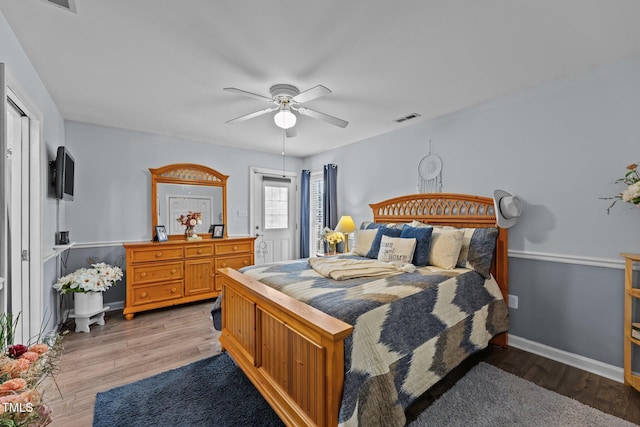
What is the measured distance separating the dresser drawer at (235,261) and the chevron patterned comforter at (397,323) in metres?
1.75

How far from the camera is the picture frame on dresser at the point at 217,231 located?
4.37 metres

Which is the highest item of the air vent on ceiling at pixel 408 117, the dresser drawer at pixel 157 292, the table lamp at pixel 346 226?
the air vent on ceiling at pixel 408 117

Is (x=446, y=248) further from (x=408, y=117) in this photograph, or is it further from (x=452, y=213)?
(x=408, y=117)

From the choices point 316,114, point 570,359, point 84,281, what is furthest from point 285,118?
point 570,359

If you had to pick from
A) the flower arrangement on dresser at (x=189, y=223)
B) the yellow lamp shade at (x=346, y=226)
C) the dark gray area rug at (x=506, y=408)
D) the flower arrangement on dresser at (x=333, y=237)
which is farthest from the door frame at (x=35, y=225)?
the yellow lamp shade at (x=346, y=226)

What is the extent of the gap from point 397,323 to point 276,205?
3920mm

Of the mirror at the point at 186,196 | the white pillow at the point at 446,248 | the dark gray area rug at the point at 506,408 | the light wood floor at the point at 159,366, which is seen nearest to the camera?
the dark gray area rug at the point at 506,408

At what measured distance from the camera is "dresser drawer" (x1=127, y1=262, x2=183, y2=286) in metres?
3.53

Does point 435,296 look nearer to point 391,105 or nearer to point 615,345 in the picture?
point 615,345

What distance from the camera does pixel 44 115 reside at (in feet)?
8.46

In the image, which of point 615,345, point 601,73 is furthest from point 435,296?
point 601,73

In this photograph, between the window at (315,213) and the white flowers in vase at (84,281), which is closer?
the white flowers in vase at (84,281)

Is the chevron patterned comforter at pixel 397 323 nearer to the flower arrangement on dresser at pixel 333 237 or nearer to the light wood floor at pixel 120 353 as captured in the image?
the light wood floor at pixel 120 353

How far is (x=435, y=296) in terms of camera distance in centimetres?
207
